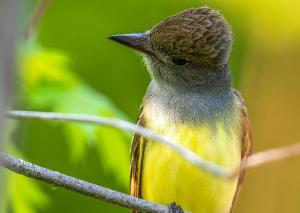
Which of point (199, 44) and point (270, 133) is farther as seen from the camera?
point (270, 133)

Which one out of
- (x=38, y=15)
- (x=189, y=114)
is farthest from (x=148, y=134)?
(x=189, y=114)

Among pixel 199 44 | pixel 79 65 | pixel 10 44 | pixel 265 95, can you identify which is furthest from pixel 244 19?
pixel 10 44

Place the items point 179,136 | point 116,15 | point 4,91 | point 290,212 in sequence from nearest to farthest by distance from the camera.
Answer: point 4,91 → point 179,136 → point 116,15 → point 290,212

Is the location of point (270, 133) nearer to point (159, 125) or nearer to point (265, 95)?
point (265, 95)

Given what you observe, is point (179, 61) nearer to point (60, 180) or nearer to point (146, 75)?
point (60, 180)

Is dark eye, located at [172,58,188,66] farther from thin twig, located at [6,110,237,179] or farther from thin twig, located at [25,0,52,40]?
thin twig, located at [6,110,237,179]

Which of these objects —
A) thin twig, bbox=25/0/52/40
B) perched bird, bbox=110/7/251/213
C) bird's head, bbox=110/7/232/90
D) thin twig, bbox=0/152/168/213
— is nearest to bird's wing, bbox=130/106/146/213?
perched bird, bbox=110/7/251/213

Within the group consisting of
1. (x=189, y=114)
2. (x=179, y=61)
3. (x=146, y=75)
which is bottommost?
Answer: (x=146, y=75)
